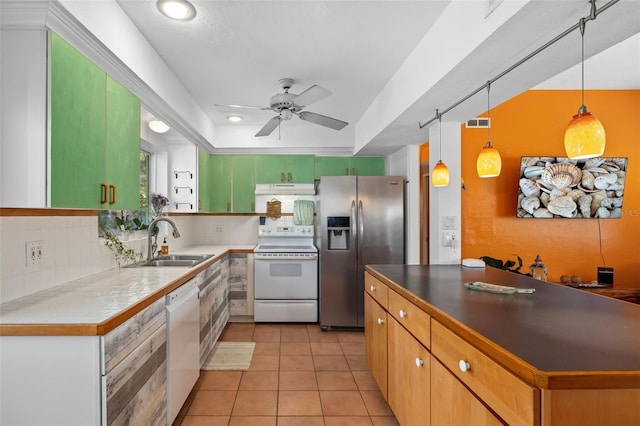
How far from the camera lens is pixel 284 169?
4.54 m

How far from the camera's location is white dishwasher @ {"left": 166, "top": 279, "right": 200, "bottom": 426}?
1968mm

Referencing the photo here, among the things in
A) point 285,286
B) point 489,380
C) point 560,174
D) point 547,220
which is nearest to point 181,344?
point 489,380

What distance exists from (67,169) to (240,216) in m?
3.35

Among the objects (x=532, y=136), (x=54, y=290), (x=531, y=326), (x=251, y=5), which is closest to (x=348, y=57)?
(x=251, y=5)

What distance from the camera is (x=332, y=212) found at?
156 inches

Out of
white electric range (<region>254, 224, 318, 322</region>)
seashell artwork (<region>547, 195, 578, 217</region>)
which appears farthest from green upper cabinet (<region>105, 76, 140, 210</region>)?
seashell artwork (<region>547, 195, 578, 217</region>)

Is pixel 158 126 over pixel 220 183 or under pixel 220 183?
over

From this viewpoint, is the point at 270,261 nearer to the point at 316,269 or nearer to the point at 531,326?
the point at 316,269

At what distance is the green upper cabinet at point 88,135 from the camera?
1.42 m

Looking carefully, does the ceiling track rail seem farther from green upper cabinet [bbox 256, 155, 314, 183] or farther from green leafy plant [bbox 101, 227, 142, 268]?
green leafy plant [bbox 101, 227, 142, 268]

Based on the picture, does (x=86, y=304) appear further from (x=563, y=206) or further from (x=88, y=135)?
(x=563, y=206)

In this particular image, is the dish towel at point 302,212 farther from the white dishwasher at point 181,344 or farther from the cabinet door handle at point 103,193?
the cabinet door handle at point 103,193

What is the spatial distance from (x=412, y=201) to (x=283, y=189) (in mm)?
1696

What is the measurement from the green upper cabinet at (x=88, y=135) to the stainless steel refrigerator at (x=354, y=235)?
2.29m
